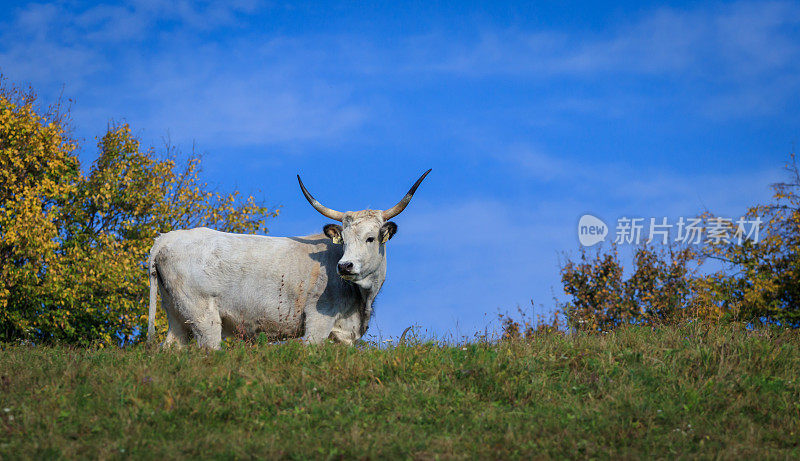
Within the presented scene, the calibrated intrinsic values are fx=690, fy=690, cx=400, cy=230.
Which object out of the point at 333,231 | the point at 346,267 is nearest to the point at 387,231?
the point at 333,231

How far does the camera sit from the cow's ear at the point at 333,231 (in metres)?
12.1

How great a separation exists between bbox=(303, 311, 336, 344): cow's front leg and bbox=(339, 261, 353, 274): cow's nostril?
3.48 feet

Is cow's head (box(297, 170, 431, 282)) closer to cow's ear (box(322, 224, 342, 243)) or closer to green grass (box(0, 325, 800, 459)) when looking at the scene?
cow's ear (box(322, 224, 342, 243))

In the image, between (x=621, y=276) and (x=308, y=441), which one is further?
(x=621, y=276)

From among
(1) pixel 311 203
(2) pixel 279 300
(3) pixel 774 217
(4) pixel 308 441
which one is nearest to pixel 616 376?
(4) pixel 308 441

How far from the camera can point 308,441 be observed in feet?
23.7

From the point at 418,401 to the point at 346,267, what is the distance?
3374 mm

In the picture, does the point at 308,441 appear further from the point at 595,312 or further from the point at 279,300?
the point at 595,312

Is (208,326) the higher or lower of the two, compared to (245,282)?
lower

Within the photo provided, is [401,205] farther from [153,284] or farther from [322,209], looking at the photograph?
[153,284]

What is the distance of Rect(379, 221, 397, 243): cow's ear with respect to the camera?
39.4 feet

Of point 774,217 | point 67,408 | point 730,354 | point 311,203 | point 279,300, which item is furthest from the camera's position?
point 774,217

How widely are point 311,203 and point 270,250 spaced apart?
1.43 m

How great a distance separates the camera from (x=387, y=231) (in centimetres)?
1209
